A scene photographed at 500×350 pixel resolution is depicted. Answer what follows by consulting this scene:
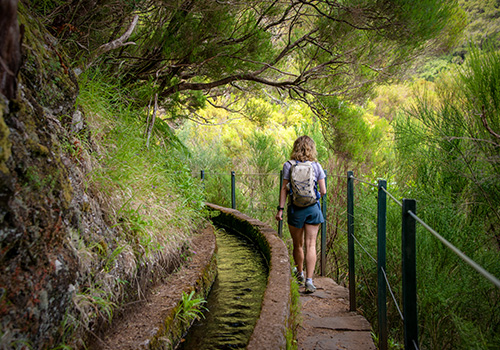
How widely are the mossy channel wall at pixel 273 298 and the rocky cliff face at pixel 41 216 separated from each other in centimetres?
97

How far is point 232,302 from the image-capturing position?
3.39 metres

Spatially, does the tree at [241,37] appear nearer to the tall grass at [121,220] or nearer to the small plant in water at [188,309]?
the tall grass at [121,220]

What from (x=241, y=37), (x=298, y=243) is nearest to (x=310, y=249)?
(x=298, y=243)

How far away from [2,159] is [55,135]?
80 cm

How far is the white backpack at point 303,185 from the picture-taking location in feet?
13.1

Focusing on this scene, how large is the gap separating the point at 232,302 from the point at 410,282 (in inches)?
75.5

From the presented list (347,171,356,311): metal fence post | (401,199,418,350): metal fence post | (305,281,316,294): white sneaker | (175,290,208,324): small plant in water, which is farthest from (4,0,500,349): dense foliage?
(305,281,316,294): white sneaker

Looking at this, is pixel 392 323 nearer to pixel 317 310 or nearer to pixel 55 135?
pixel 317 310

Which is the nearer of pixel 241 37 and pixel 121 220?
pixel 121 220

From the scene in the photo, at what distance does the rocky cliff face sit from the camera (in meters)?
1.68

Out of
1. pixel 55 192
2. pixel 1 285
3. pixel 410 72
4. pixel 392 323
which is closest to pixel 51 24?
pixel 55 192

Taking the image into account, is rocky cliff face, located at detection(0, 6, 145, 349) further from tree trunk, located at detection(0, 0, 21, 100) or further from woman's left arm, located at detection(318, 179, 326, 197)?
woman's left arm, located at detection(318, 179, 326, 197)

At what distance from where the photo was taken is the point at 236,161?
12.1 metres

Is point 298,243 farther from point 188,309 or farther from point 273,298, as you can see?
point 188,309
